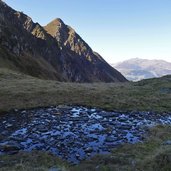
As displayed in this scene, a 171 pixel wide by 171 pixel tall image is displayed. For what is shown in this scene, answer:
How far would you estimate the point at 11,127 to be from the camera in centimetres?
2647

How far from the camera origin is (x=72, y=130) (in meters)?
→ 25.5

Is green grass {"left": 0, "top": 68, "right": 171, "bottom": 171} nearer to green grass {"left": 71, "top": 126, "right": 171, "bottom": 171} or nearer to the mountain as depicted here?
green grass {"left": 71, "top": 126, "right": 171, "bottom": 171}

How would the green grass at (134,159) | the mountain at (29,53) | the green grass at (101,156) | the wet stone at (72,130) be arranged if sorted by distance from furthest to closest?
1. the mountain at (29,53)
2. the wet stone at (72,130)
3. the green grass at (101,156)
4. the green grass at (134,159)

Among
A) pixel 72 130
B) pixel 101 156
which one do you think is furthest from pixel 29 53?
pixel 101 156

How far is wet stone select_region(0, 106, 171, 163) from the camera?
2114 cm

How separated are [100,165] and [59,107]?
1790cm

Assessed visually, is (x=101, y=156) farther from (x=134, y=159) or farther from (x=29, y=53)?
(x=29, y=53)

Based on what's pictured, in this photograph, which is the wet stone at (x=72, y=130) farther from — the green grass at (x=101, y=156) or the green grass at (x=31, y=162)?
the green grass at (x=101, y=156)

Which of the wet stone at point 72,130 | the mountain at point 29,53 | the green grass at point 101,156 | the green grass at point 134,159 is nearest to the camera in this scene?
the green grass at point 134,159

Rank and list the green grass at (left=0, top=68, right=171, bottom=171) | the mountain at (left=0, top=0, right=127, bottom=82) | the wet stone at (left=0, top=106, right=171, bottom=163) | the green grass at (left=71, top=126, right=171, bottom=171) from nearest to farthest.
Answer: the green grass at (left=71, top=126, right=171, bottom=171) → the green grass at (left=0, top=68, right=171, bottom=171) → the wet stone at (left=0, top=106, right=171, bottom=163) → the mountain at (left=0, top=0, right=127, bottom=82)

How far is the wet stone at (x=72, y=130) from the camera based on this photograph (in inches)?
832

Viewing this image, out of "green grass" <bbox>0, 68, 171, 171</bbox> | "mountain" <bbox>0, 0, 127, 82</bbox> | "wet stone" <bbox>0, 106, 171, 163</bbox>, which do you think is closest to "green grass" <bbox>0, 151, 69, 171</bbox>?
"green grass" <bbox>0, 68, 171, 171</bbox>

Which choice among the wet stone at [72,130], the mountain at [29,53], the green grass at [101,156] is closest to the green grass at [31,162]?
the green grass at [101,156]

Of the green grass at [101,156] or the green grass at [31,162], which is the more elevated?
the green grass at [101,156]
